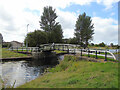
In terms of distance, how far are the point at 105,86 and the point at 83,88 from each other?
2.81 ft

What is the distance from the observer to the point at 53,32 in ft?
152

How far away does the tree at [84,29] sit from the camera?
126 ft

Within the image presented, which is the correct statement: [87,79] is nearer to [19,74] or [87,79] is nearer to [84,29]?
[19,74]

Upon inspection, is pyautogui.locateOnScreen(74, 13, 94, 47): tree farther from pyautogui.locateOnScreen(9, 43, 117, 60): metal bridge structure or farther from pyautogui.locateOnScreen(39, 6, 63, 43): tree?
pyautogui.locateOnScreen(9, 43, 117, 60): metal bridge structure

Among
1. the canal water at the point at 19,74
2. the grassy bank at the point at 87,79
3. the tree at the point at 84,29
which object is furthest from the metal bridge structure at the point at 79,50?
the tree at the point at 84,29

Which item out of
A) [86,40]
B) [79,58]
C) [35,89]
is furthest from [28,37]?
[35,89]

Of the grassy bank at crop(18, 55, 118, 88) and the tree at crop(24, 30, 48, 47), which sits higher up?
the tree at crop(24, 30, 48, 47)

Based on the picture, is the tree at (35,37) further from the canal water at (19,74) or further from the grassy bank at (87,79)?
the grassy bank at (87,79)

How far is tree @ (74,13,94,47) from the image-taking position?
38.5 m

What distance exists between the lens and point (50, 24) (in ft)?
158

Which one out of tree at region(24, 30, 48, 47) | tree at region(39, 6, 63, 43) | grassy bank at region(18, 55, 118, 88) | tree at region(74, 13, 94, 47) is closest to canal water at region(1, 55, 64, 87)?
grassy bank at region(18, 55, 118, 88)

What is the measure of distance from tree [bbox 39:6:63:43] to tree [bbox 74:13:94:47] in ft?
34.4

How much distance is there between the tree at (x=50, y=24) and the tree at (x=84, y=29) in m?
10.5

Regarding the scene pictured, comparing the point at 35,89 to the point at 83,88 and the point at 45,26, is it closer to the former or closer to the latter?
the point at 83,88
